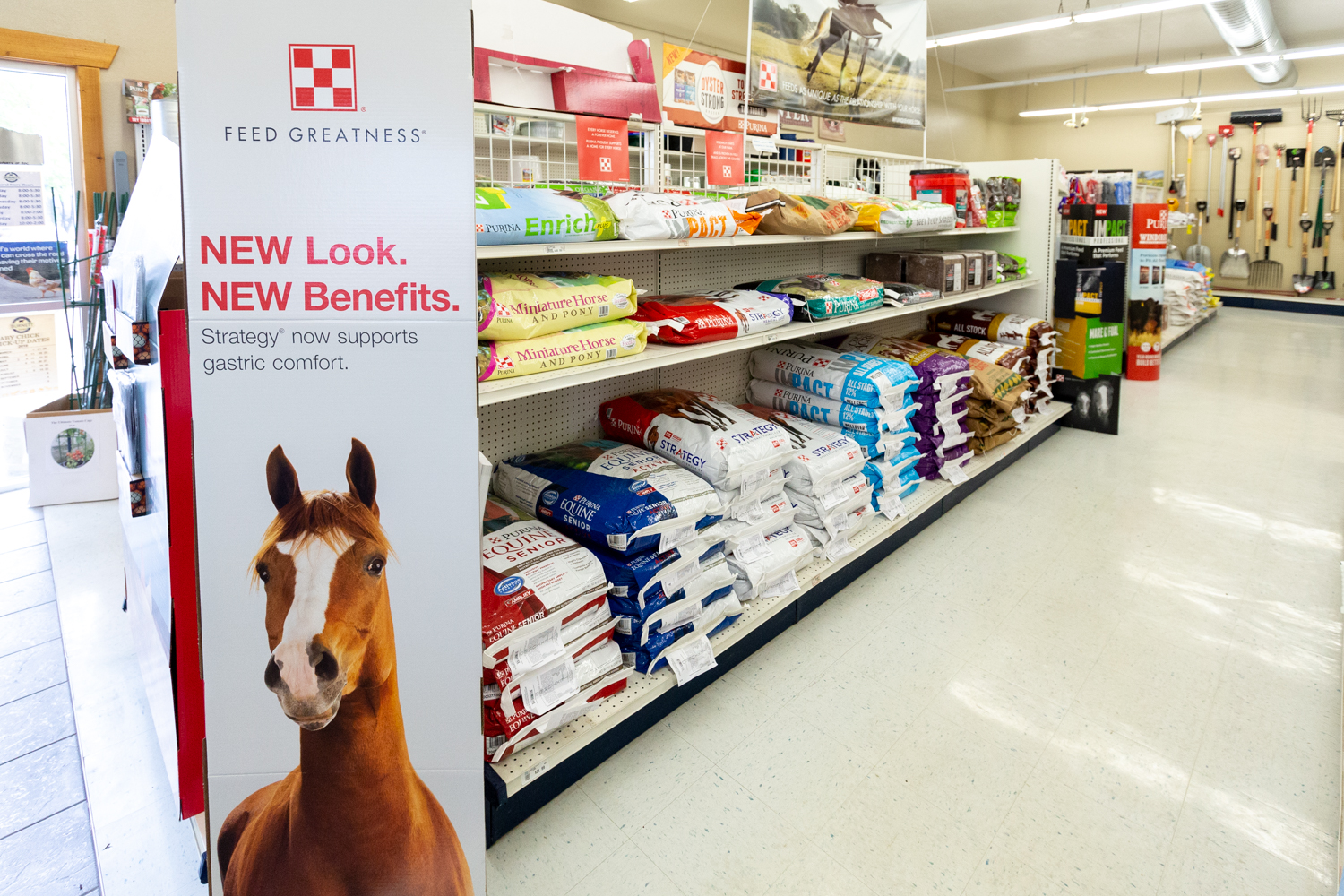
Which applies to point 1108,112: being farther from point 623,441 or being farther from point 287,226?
point 287,226

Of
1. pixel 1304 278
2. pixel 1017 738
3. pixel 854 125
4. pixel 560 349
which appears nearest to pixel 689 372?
pixel 560 349

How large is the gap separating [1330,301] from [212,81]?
562 inches

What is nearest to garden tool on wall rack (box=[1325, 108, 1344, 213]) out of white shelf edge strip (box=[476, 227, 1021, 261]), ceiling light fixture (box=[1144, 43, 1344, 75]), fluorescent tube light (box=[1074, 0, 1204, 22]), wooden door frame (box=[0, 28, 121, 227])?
ceiling light fixture (box=[1144, 43, 1344, 75])

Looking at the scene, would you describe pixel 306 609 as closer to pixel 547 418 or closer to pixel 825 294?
pixel 547 418

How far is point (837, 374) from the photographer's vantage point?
3283 millimetres

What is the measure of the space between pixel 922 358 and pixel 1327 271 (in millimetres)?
12253

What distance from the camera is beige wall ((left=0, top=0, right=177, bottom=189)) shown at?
4152mm

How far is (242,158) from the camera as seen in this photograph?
1.14 m

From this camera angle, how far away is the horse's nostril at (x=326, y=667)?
1.24 m

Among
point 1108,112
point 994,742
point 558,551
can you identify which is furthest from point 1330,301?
point 558,551

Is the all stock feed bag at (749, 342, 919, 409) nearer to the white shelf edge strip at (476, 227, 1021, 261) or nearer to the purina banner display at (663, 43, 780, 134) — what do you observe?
the white shelf edge strip at (476, 227, 1021, 261)

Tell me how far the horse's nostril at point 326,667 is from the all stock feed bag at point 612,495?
969 mm

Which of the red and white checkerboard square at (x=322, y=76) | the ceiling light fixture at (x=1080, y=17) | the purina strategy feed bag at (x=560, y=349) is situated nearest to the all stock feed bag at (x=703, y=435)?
the purina strategy feed bag at (x=560, y=349)

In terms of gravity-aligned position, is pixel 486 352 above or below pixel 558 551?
above
